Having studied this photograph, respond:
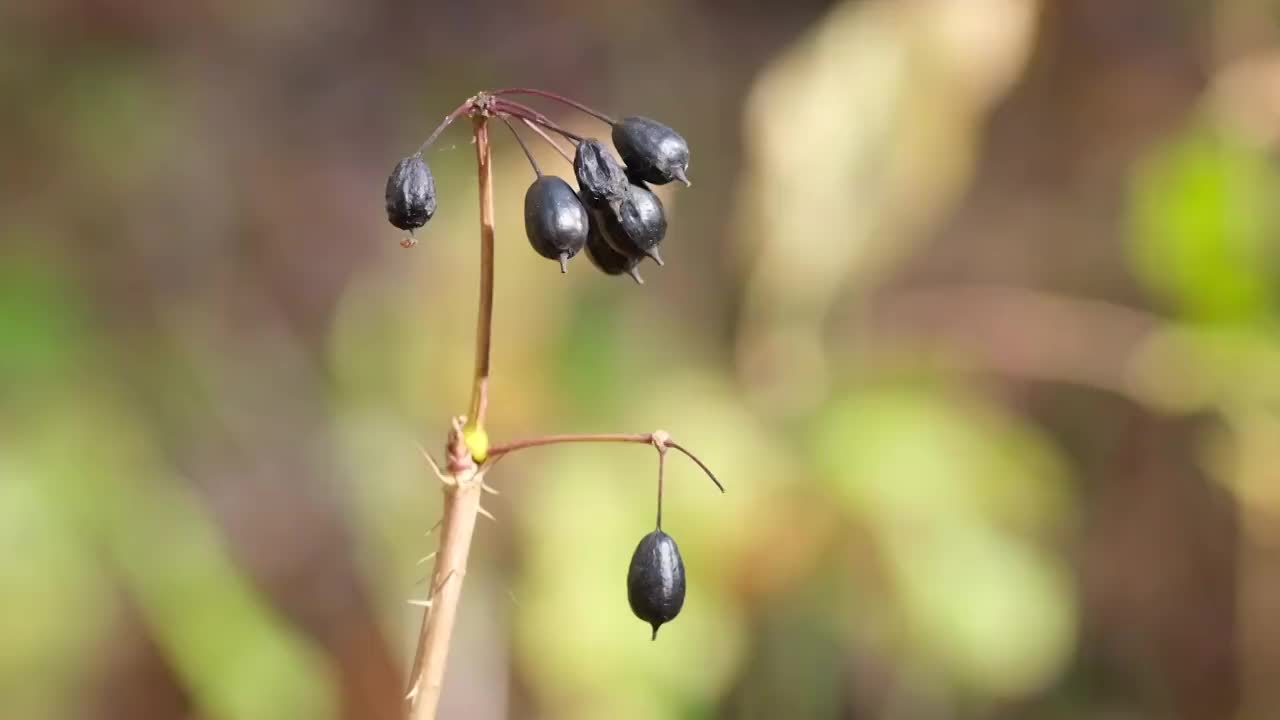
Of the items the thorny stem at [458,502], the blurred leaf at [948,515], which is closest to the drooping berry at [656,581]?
the thorny stem at [458,502]

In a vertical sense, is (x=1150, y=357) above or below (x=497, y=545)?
above

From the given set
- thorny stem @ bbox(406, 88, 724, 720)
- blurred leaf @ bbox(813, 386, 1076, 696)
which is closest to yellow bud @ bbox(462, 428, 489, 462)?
thorny stem @ bbox(406, 88, 724, 720)

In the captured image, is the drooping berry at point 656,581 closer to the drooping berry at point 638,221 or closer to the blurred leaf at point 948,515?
the drooping berry at point 638,221

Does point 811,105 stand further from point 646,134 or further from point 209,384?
point 209,384

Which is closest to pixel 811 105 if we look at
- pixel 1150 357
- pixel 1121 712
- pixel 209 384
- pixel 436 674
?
pixel 1150 357

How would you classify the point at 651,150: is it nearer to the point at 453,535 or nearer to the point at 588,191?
the point at 588,191

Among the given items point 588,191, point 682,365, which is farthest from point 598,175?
point 682,365
